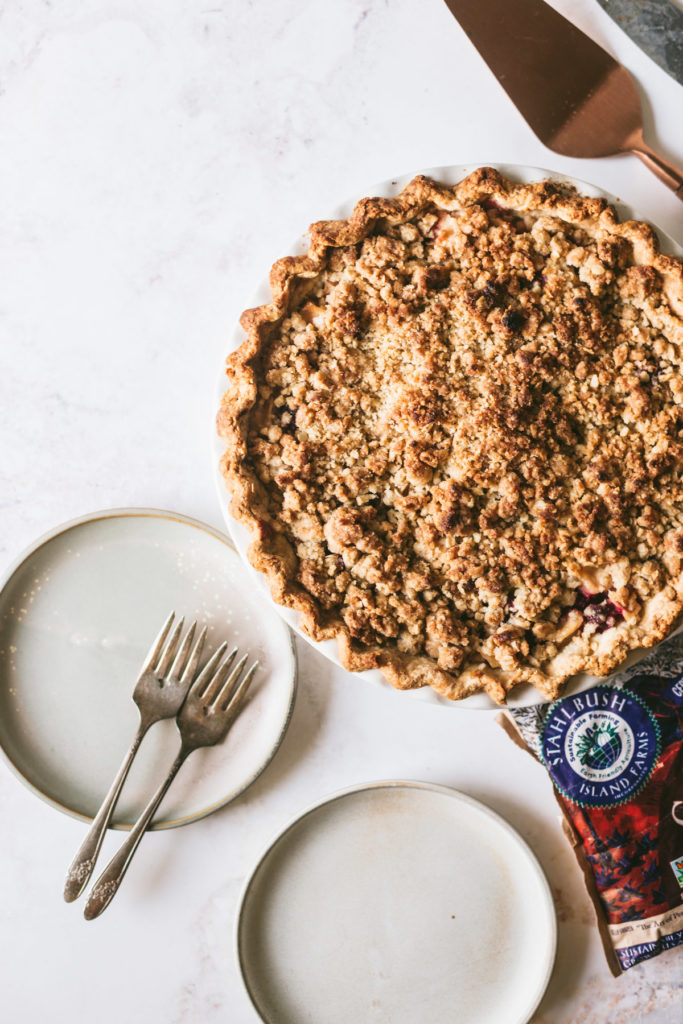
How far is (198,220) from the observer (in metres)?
1.59

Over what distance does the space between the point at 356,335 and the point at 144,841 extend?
1.16 m

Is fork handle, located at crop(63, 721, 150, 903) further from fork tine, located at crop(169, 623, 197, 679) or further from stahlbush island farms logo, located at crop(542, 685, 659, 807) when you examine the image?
stahlbush island farms logo, located at crop(542, 685, 659, 807)

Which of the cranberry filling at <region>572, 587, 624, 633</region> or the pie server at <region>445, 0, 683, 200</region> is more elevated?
the pie server at <region>445, 0, 683, 200</region>

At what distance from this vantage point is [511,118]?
5.12 ft

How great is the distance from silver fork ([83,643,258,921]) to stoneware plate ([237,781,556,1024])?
27 cm

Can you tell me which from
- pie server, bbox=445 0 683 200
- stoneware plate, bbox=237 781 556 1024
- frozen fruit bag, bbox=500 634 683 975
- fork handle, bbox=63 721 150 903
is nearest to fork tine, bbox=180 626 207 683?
fork handle, bbox=63 721 150 903

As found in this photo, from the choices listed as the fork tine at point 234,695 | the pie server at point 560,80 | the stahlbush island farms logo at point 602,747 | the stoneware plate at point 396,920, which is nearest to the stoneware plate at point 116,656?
the fork tine at point 234,695

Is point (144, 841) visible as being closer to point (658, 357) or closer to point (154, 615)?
point (154, 615)

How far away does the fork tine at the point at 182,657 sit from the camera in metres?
1.52

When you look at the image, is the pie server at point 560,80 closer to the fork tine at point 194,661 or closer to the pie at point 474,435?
the pie at point 474,435

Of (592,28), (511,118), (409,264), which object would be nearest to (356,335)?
(409,264)

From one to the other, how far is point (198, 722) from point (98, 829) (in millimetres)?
284

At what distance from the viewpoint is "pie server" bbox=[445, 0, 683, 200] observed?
4.90ft

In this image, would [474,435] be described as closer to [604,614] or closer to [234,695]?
[604,614]
